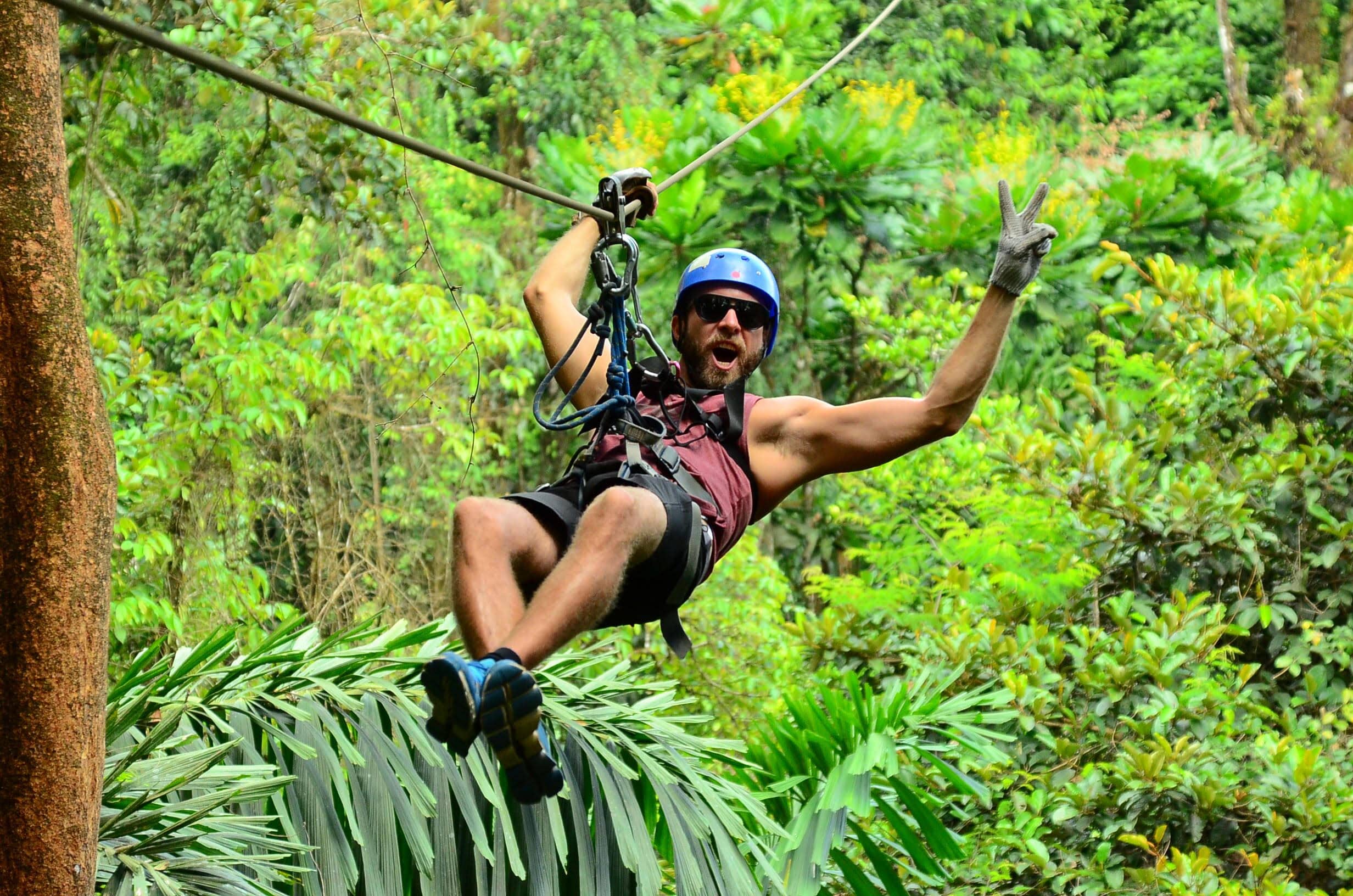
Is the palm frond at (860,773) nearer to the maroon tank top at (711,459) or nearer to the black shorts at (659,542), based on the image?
the maroon tank top at (711,459)

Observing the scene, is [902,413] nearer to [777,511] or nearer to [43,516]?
[43,516]

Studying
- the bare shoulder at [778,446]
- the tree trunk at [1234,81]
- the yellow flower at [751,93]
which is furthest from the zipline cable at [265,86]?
the tree trunk at [1234,81]

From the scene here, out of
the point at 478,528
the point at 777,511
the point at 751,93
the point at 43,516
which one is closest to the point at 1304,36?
the point at 751,93

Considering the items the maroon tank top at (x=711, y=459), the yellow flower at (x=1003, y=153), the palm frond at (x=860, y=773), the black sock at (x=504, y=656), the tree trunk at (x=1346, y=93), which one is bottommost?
the palm frond at (x=860, y=773)

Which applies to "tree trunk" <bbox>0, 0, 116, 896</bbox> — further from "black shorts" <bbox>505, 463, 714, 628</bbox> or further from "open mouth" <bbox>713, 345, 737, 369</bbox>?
"open mouth" <bbox>713, 345, 737, 369</bbox>

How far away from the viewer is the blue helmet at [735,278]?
13.0 feet

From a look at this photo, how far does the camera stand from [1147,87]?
51.0ft

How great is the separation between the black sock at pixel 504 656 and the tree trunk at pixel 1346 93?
1159 centimetres

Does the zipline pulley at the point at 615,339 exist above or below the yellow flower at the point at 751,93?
below

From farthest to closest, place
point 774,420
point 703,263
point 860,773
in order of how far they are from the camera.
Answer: point 860,773 → point 703,263 → point 774,420

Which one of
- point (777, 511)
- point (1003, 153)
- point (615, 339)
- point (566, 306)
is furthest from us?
point (777, 511)

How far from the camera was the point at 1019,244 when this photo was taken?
144 inches

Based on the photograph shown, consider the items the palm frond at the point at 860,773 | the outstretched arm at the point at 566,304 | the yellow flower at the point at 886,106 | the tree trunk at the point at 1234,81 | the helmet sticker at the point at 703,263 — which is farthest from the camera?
the tree trunk at the point at 1234,81

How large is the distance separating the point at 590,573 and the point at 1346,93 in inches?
458
